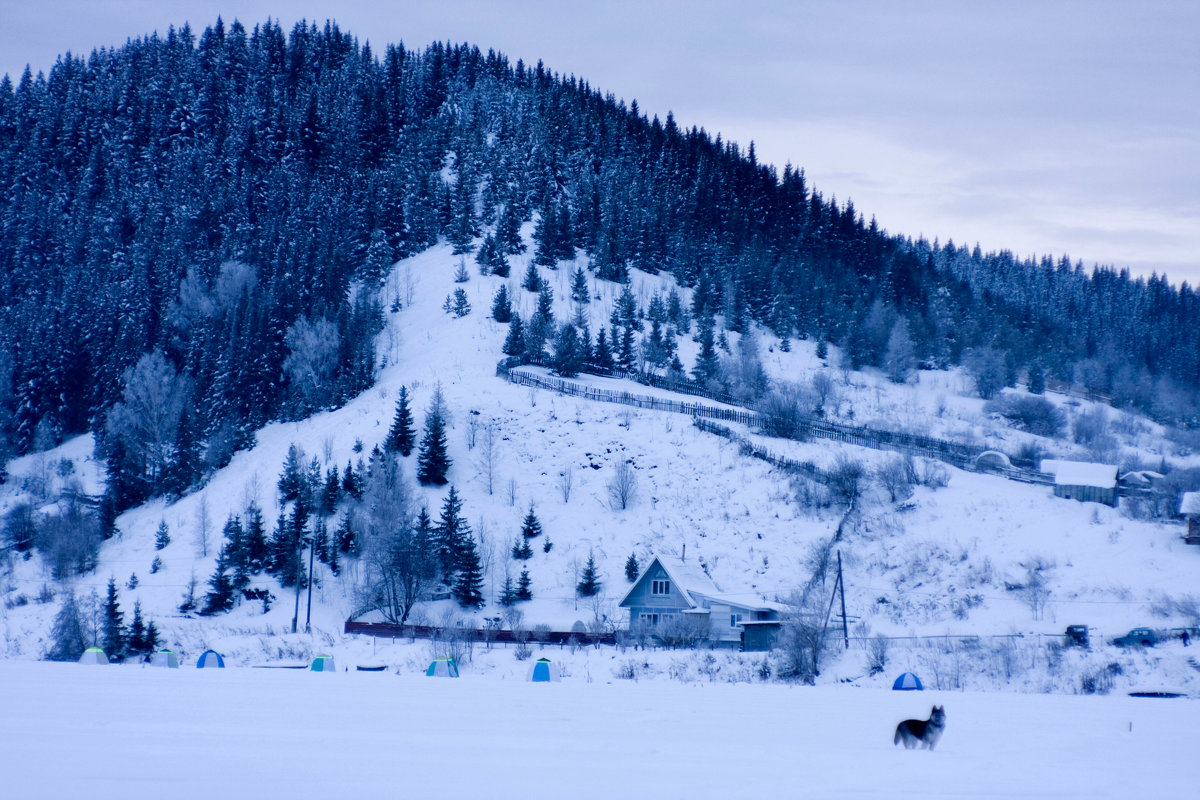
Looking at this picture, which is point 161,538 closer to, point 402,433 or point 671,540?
point 402,433

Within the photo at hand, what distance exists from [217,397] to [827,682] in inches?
2066

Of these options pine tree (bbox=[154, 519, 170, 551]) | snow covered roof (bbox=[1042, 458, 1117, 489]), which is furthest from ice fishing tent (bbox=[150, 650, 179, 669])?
snow covered roof (bbox=[1042, 458, 1117, 489])

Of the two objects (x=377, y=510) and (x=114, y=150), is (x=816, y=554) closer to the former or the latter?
(x=377, y=510)

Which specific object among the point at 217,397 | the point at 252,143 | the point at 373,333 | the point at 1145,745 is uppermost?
the point at 252,143

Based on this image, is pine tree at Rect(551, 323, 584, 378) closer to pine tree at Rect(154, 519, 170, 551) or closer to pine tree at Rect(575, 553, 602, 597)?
pine tree at Rect(575, 553, 602, 597)

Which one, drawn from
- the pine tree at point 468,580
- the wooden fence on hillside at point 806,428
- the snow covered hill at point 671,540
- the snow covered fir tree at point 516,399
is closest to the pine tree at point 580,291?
the snow covered fir tree at point 516,399

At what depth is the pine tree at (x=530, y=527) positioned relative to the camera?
4703cm

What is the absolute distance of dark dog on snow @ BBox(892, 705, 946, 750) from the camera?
988 centimetres

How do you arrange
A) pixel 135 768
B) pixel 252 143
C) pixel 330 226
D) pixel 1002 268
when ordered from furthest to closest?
pixel 1002 268, pixel 252 143, pixel 330 226, pixel 135 768

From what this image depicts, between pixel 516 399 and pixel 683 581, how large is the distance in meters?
21.4

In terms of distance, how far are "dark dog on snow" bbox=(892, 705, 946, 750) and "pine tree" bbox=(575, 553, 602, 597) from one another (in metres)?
33.3

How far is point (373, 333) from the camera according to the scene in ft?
230

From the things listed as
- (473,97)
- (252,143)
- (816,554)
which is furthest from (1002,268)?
(816,554)

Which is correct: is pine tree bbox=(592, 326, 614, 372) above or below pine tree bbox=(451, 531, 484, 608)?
above
